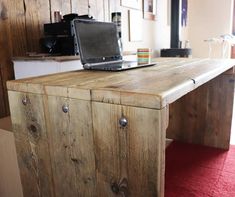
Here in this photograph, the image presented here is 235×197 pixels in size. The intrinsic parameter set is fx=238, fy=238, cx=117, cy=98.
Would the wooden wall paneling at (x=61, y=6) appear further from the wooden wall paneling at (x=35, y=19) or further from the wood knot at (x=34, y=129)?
the wood knot at (x=34, y=129)

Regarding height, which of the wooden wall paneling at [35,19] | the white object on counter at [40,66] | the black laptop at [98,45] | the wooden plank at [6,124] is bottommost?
the wooden plank at [6,124]

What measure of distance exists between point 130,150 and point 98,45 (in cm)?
76

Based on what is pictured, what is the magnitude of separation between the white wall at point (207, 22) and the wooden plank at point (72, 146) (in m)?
4.35

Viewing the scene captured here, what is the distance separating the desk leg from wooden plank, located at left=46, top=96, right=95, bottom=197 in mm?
1358

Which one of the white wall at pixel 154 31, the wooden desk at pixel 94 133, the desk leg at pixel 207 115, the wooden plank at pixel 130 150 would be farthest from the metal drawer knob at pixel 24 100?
the white wall at pixel 154 31

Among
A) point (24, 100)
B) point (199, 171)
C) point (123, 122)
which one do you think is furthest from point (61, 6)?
point (199, 171)

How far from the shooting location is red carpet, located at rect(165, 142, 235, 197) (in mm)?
1351

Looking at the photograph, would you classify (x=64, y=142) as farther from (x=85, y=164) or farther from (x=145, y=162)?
(x=145, y=162)

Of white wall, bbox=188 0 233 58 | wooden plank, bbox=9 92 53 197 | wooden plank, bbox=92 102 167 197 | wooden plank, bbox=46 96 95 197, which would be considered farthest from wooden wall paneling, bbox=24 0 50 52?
white wall, bbox=188 0 233 58

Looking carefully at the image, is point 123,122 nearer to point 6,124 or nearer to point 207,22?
point 6,124

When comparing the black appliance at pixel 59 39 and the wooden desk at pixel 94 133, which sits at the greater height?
the black appliance at pixel 59 39

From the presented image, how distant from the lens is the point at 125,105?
24.0 inches

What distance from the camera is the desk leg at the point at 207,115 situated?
177 cm

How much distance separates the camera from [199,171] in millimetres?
1552
